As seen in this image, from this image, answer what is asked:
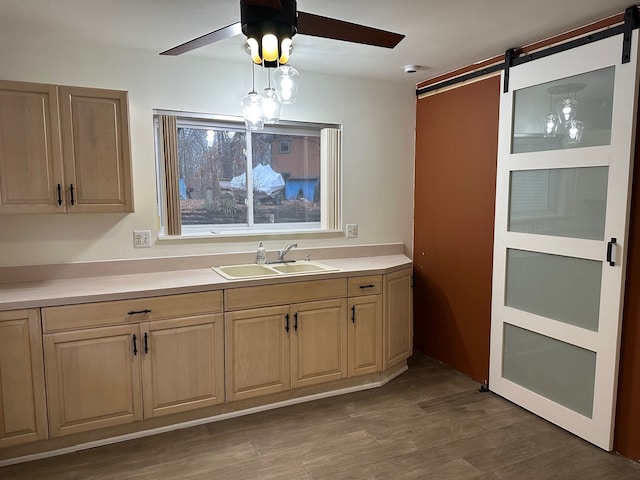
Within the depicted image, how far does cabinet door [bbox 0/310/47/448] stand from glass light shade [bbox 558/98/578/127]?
127 inches

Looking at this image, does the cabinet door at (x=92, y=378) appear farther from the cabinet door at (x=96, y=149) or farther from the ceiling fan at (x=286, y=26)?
the ceiling fan at (x=286, y=26)

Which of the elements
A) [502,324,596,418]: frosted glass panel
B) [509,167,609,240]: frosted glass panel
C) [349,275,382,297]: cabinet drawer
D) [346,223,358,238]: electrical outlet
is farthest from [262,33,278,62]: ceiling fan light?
[502,324,596,418]: frosted glass panel

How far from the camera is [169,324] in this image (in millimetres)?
2674

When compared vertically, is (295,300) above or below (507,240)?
below

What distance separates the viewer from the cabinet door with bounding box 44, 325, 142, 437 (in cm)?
243

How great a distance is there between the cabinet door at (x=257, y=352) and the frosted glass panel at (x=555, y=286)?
1.61 meters

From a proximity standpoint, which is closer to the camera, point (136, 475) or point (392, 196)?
point (136, 475)

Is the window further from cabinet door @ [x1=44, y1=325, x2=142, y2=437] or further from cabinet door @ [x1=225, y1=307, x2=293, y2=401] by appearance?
cabinet door @ [x1=44, y1=325, x2=142, y2=437]

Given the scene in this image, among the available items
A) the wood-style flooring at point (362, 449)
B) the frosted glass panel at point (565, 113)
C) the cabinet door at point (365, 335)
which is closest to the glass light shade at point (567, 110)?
the frosted glass panel at point (565, 113)

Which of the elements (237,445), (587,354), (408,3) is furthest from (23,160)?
(587,354)

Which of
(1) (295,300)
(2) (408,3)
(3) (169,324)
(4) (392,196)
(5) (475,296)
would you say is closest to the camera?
(2) (408,3)

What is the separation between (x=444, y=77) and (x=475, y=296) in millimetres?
1797

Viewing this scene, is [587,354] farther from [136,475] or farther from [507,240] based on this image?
[136,475]

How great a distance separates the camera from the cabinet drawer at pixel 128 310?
7.88 ft
